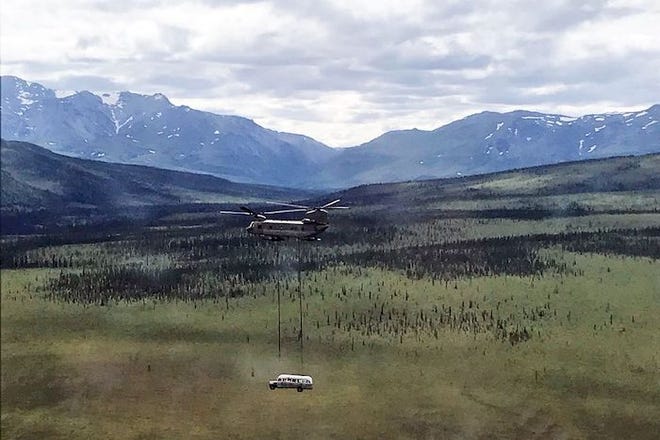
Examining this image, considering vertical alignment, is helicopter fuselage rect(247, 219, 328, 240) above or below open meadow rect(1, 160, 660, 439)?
above

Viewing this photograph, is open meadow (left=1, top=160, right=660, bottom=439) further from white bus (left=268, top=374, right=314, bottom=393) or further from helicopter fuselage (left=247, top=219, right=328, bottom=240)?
helicopter fuselage (left=247, top=219, right=328, bottom=240)

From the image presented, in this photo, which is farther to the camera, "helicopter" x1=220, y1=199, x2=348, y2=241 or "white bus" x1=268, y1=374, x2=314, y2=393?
"white bus" x1=268, y1=374, x2=314, y2=393

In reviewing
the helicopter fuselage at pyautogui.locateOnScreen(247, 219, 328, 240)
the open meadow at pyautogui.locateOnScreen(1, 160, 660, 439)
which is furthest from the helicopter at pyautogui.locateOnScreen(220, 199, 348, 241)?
the open meadow at pyautogui.locateOnScreen(1, 160, 660, 439)

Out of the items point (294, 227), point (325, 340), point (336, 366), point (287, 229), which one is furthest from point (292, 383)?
point (325, 340)

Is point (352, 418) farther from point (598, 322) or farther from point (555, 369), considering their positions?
point (598, 322)

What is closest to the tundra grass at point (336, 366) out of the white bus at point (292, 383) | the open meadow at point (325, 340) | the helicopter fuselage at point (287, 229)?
the open meadow at point (325, 340)

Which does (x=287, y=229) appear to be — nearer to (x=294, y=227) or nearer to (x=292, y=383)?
(x=294, y=227)

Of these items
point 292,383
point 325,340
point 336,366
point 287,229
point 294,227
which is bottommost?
point 336,366
